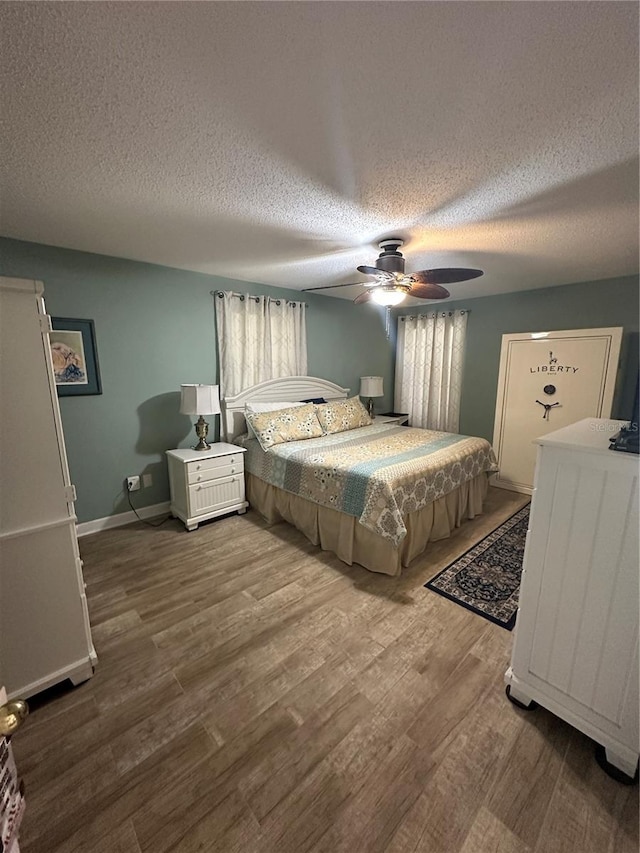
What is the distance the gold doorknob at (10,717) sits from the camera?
1.91ft

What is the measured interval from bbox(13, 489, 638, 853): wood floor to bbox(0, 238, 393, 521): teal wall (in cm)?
118

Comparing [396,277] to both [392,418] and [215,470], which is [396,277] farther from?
[392,418]

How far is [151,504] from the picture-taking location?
10.6 feet

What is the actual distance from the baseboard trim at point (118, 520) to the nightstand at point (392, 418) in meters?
2.68

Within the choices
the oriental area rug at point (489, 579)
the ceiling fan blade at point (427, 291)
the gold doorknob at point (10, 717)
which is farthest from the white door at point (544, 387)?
the gold doorknob at point (10, 717)

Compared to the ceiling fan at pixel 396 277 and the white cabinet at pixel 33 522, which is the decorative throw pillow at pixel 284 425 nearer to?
the ceiling fan at pixel 396 277

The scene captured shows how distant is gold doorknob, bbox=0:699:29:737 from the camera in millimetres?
583

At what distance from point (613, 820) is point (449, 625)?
874 mm

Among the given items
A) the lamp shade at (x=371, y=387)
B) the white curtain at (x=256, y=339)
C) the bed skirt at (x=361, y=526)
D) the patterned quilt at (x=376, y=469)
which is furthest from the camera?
the lamp shade at (x=371, y=387)

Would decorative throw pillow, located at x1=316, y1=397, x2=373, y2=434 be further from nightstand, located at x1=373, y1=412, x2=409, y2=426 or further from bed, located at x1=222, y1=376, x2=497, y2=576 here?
nightstand, located at x1=373, y1=412, x2=409, y2=426

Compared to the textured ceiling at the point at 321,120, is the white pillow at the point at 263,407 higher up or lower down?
lower down

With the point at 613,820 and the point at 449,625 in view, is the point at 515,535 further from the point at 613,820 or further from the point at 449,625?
the point at 613,820

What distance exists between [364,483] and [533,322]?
302 cm

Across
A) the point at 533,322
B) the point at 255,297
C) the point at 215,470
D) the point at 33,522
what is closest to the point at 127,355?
the point at 215,470
